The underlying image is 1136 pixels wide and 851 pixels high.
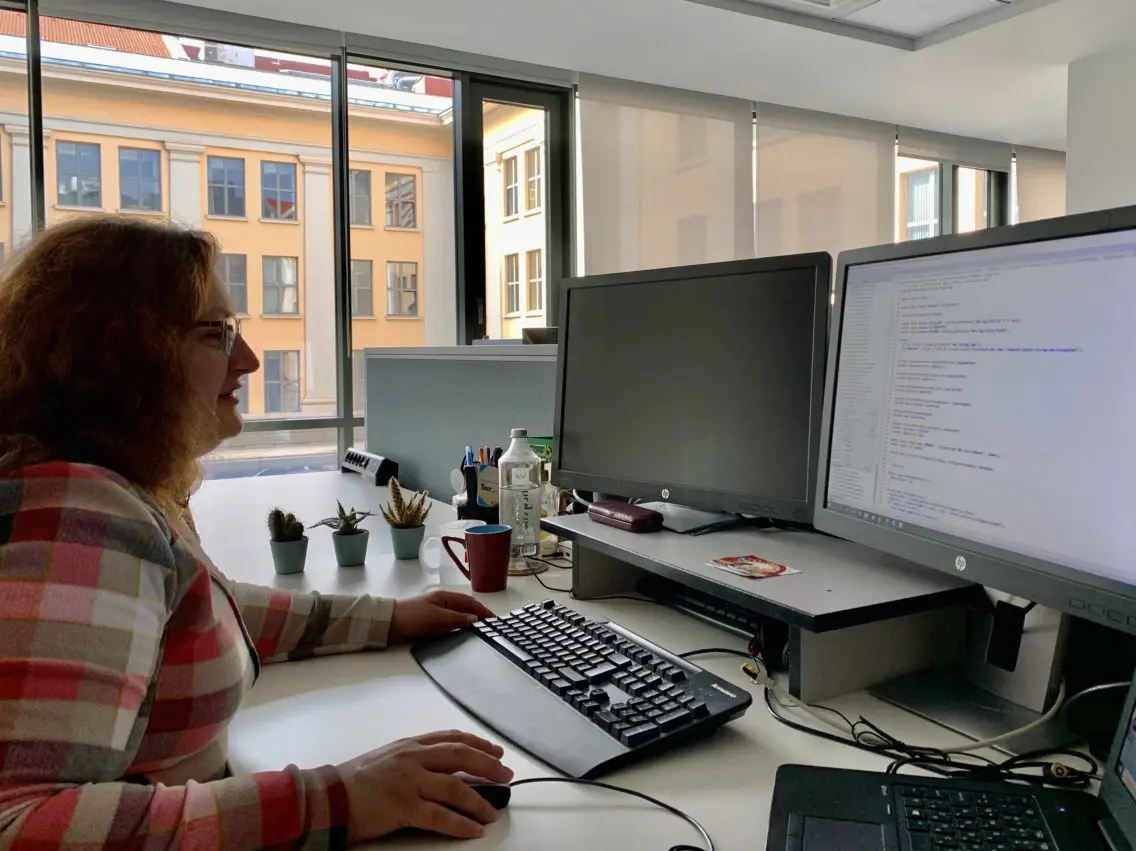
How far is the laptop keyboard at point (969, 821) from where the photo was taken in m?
0.60

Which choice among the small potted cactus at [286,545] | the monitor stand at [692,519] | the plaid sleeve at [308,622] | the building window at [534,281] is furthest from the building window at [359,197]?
the plaid sleeve at [308,622]

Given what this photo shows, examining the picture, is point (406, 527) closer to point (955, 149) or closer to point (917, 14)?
point (917, 14)

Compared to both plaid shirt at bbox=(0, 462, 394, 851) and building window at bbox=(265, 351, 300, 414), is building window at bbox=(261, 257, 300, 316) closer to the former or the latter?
building window at bbox=(265, 351, 300, 414)

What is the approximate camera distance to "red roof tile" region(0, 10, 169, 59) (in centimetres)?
316

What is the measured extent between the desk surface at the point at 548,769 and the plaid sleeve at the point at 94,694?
109 millimetres

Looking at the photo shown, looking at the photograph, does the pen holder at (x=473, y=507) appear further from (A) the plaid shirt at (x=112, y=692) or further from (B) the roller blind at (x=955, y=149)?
(B) the roller blind at (x=955, y=149)

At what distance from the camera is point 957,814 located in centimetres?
64

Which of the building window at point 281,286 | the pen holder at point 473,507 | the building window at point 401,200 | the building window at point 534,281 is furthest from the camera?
the building window at point 534,281

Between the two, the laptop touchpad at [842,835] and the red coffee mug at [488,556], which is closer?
the laptop touchpad at [842,835]

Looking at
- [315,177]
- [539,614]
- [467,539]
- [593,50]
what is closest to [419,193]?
[315,177]

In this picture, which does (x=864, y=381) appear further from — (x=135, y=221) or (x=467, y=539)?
(x=135, y=221)

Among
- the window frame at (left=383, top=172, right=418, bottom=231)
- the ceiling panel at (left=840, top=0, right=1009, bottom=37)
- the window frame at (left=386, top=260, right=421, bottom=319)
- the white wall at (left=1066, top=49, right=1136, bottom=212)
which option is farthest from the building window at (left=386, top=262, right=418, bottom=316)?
the white wall at (left=1066, top=49, right=1136, bottom=212)

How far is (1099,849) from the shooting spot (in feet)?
1.94

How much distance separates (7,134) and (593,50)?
7.67 ft
